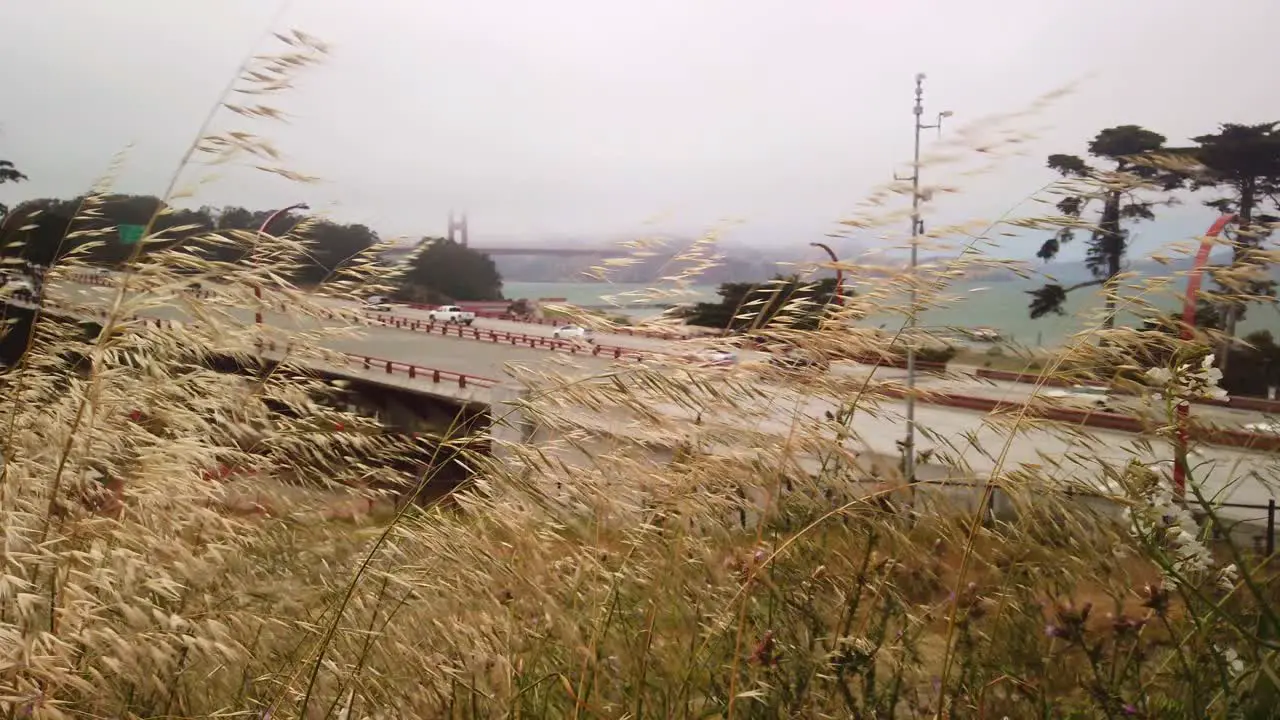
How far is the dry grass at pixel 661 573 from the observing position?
148 cm

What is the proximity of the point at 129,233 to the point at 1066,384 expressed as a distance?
2.83 metres

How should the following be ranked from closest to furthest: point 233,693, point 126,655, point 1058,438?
1. point 126,655
2. point 233,693
3. point 1058,438

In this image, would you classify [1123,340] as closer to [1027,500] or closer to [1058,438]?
[1058,438]

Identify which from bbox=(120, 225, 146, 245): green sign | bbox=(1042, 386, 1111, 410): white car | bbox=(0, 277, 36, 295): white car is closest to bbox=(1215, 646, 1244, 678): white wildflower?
bbox=(1042, 386, 1111, 410): white car

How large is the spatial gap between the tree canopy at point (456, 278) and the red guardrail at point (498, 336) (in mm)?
275

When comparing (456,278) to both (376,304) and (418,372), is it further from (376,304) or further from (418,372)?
(376,304)

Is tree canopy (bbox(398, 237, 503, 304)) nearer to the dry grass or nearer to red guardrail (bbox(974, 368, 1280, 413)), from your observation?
the dry grass

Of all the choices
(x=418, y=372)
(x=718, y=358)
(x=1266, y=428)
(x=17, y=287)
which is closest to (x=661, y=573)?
(x=718, y=358)

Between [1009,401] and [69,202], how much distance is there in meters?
4.57

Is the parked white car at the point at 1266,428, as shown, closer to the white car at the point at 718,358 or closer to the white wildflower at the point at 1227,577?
the white wildflower at the point at 1227,577

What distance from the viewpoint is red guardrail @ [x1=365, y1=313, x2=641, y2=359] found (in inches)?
80.1

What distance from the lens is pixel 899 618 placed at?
1.77m

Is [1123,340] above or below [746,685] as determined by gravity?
above

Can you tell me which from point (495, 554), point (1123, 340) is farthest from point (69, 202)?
point (1123, 340)
